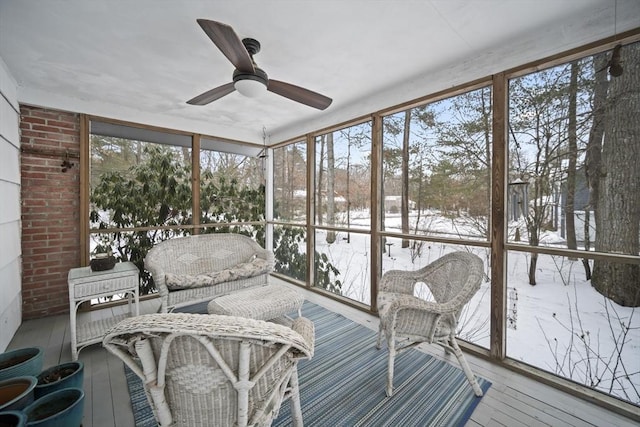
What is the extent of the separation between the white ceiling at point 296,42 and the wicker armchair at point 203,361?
6.37 ft

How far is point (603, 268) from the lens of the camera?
197 centimetres

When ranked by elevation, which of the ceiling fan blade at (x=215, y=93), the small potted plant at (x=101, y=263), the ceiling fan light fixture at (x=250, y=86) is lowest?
the small potted plant at (x=101, y=263)

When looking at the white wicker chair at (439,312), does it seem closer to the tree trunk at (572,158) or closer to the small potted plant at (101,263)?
the tree trunk at (572,158)

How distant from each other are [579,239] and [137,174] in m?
4.88

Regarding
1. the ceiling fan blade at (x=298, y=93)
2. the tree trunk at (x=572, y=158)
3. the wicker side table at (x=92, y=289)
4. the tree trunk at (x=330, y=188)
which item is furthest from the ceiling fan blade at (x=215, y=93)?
the tree trunk at (x=572, y=158)

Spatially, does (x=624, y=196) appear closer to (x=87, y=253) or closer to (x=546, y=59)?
(x=546, y=59)

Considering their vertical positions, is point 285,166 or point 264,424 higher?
point 285,166

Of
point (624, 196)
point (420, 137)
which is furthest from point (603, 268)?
point (420, 137)

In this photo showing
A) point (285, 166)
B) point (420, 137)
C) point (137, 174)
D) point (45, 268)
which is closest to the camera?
point (420, 137)

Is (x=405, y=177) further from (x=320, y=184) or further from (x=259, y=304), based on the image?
(x=259, y=304)

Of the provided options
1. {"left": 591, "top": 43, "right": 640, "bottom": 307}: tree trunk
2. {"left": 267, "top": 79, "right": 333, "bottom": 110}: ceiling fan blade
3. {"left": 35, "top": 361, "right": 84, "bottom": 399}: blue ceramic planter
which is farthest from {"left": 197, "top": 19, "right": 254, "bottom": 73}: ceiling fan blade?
{"left": 591, "top": 43, "right": 640, "bottom": 307}: tree trunk

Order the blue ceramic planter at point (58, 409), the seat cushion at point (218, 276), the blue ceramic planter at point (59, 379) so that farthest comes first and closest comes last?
the seat cushion at point (218, 276) → the blue ceramic planter at point (59, 379) → the blue ceramic planter at point (58, 409)

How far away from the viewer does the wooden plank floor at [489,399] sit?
1.75 metres

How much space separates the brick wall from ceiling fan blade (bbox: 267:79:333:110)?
9.51ft
